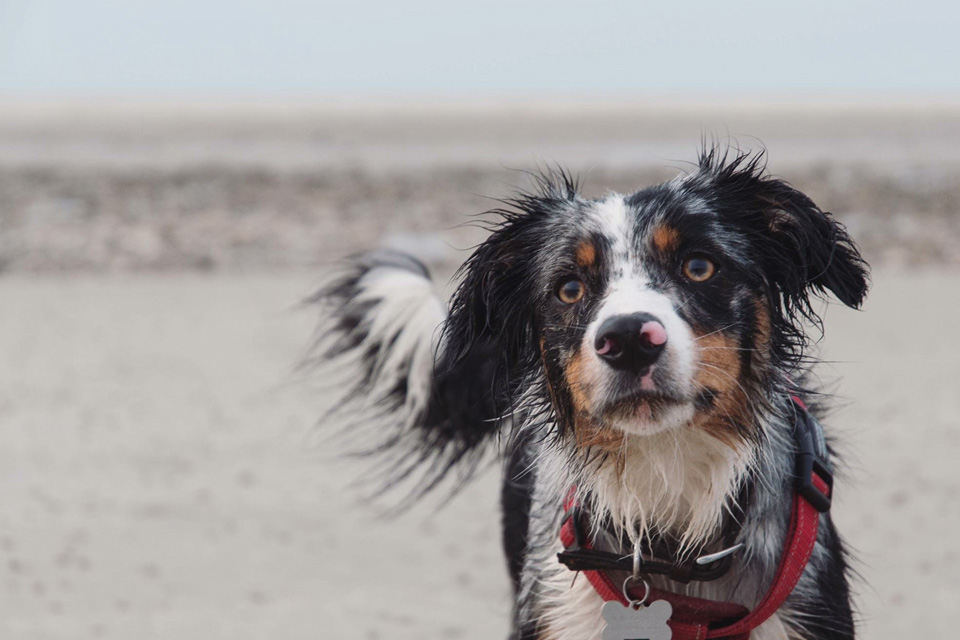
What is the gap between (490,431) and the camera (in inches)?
141

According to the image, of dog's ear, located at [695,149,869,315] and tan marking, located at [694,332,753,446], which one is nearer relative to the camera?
tan marking, located at [694,332,753,446]

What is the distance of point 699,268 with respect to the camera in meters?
2.48

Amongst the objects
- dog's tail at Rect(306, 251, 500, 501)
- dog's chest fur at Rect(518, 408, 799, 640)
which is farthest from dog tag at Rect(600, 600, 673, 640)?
dog's tail at Rect(306, 251, 500, 501)

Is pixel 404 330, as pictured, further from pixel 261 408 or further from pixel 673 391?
pixel 261 408

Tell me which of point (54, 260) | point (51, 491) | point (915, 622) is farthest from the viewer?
point (54, 260)

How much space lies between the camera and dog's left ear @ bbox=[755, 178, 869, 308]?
8.43 ft

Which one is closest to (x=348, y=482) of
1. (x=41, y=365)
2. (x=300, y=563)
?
(x=300, y=563)

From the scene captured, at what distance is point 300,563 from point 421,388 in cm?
149

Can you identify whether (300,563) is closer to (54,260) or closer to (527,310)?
(527,310)

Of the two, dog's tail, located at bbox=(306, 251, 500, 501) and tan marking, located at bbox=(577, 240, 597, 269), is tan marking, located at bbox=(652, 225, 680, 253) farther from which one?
dog's tail, located at bbox=(306, 251, 500, 501)

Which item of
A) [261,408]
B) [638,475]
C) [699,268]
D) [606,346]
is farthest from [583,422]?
[261,408]

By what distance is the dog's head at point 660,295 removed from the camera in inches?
91.8

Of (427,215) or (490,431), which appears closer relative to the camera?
(490,431)

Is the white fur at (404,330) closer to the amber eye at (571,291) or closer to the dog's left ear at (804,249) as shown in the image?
→ the amber eye at (571,291)
